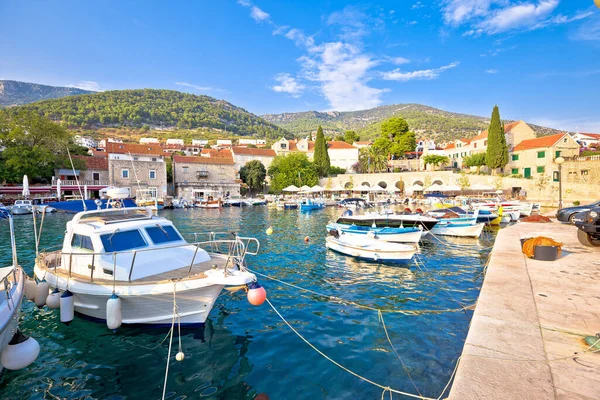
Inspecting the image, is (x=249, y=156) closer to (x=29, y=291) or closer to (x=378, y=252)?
(x=378, y=252)

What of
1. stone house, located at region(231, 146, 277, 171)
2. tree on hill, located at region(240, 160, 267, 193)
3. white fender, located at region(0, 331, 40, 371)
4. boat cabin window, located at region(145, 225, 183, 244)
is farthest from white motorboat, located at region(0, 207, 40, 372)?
stone house, located at region(231, 146, 277, 171)

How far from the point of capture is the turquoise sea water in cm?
547

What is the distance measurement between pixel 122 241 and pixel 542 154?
63.3 metres

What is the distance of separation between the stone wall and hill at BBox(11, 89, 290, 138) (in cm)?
7375

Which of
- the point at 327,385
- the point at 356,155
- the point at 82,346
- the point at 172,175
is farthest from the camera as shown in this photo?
the point at 356,155

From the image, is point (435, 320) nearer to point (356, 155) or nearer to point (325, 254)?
point (325, 254)

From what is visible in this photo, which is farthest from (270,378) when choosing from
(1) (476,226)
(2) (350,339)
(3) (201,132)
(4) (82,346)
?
(3) (201,132)

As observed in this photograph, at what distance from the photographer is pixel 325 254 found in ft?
53.2

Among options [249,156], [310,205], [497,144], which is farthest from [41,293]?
[249,156]

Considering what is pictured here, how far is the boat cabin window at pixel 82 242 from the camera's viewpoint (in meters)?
8.26

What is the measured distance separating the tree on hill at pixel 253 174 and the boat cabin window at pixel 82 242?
2394 inches

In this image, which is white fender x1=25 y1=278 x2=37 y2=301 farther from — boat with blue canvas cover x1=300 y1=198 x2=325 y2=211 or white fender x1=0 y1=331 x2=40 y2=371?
boat with blue canvas cover x1=300 y1=198 x2=325 y2=211

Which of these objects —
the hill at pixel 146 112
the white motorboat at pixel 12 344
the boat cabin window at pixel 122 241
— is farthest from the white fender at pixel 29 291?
the hill at pixel 146 112

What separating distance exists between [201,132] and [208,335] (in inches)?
5949
